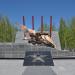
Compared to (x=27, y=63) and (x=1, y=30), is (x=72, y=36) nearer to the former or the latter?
(x=1, y=30)

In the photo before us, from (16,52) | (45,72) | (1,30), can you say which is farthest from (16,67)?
(1,30)

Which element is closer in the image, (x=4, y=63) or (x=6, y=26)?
(x=4, y=63)

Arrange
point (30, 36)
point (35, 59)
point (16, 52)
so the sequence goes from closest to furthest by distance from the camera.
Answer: point (35, 59) → point (16, 52) → point (30, 36)

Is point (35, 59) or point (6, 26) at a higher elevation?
point (6, 26)

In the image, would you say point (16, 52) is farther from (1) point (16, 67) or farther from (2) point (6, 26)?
(2) point (6, 26)

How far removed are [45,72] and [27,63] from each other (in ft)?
4.38

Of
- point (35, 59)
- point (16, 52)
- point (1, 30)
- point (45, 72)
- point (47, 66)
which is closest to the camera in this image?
point (45, 72)

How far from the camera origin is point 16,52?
13008 mm

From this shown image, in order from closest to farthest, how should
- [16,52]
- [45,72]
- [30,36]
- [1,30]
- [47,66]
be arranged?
[45,72] → [47,66] → [16,52] → [30,36] → [1,30]

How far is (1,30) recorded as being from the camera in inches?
1110

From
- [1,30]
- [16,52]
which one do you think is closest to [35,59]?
[16,52]

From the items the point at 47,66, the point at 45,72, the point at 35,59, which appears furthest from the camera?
the point at 35,59

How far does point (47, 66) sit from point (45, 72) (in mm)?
849

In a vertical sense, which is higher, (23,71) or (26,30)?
(26,30)
